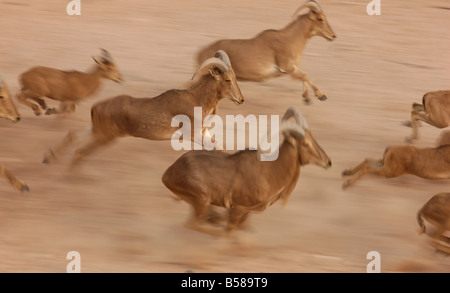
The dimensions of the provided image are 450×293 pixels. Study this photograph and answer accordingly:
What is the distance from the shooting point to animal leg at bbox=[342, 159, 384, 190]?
8.21 m

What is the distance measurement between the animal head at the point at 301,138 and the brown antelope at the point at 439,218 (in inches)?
43.0

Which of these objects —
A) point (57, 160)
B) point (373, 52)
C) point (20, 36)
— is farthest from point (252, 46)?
point (20, 36)

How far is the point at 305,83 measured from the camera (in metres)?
10.3

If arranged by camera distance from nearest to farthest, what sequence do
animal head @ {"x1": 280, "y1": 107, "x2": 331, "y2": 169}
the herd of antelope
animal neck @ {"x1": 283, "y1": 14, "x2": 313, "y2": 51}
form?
animal head @ {"x1": 280, "y1": 107, "x2": 331, "y2": 169}, the herd of antelope, animal neck @ {"x1": 283, "y1": 14, "x2": 313, "y2": 51}

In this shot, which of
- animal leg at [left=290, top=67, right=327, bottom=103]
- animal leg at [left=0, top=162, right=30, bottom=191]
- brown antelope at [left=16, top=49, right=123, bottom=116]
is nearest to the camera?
animal leg at [left=0, top=162, right=30, bottom=191]

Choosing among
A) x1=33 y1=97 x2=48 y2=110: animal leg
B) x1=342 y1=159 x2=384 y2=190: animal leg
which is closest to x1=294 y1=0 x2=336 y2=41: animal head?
x1=342 y1=159 x2=384 y2=190: animal leg

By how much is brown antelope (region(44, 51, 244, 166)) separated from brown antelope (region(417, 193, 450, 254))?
224 centimetres

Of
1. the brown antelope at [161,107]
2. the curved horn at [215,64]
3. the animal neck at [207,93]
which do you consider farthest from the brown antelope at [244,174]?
the curved horn at [215,64]

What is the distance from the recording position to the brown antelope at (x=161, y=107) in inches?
316

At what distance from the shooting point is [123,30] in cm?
1335

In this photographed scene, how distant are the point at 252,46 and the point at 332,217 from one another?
260cm

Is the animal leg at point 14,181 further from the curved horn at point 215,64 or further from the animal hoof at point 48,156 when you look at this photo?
the curved horn at point 215,64

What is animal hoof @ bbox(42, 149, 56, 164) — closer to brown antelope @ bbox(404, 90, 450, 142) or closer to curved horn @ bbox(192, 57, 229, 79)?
curved horn @ bbox(192, 57, 229, 79)

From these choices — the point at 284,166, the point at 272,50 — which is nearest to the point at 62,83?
the point at 272,50
